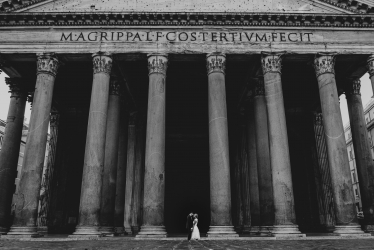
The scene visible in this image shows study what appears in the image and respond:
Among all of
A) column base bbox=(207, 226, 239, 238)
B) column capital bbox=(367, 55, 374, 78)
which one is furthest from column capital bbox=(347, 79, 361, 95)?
column base bbox=(207, 226, 239, 238)

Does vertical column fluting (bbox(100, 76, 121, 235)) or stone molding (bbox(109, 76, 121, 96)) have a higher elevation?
stone molding (bbox(109, 76, 121, 96))

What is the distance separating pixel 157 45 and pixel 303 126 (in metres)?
15.3

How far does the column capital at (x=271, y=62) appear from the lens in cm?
1714

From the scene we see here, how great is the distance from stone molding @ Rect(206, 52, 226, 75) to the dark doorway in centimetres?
904

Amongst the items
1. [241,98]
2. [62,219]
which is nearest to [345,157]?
[241,98]

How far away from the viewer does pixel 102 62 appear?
56.2 ft

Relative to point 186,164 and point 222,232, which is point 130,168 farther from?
point 222,232

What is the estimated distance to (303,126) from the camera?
2667 centimetres

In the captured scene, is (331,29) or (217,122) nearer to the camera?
(217,122)

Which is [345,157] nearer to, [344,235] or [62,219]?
[344,235]

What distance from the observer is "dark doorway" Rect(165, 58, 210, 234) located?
27078mm

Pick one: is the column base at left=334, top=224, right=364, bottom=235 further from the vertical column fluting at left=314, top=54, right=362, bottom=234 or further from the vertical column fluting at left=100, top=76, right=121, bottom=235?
the vertical column fluting at left=100, top=76, right=121, bottom=235

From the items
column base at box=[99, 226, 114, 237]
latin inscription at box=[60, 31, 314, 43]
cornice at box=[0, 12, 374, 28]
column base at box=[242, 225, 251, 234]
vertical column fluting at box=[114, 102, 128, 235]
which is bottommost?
column base at box=[242, 225, 251, 234]

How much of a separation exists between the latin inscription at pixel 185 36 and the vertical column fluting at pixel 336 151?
203 centimetres
